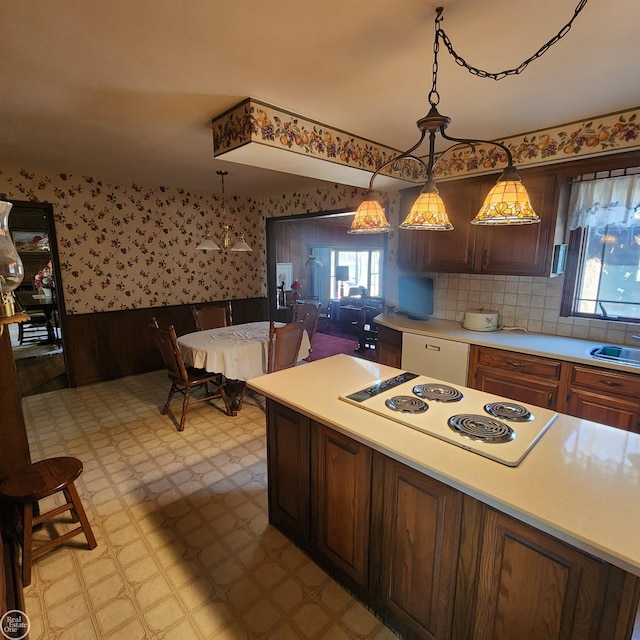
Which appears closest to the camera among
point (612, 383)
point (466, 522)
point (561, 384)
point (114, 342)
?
point (466, 522)

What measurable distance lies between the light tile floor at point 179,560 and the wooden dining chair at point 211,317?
145 cm

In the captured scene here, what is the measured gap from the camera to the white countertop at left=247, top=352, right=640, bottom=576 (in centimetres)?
84

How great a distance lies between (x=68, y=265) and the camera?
3879 millimetres

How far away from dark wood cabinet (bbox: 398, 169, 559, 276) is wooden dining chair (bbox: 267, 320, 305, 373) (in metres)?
1.30

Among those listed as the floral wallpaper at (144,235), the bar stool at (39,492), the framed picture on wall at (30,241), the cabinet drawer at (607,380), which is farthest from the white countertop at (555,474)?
the framed picture on wall at (30,241)

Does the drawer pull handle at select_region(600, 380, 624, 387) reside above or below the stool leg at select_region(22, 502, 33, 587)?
above

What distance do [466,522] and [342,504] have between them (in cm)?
58

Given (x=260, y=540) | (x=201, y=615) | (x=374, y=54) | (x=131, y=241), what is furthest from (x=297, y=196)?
(x=201, y=615)

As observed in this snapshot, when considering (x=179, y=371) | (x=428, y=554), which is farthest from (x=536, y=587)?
(x=179, y=371)

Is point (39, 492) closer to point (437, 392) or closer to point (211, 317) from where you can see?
point (437, 392)

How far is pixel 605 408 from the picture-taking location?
7.21 ft

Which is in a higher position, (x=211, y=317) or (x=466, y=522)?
(x=211, y=317)

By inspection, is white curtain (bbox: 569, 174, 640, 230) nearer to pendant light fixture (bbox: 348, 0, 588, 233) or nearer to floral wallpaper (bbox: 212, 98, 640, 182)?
floral wallpaper (bbox: 212, 98, 640, 182)

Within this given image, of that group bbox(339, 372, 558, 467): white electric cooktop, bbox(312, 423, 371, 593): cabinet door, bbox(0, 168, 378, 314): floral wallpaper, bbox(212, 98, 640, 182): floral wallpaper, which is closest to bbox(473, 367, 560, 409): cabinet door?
bbox(339, 372, 558, 467): white electric cooktop
